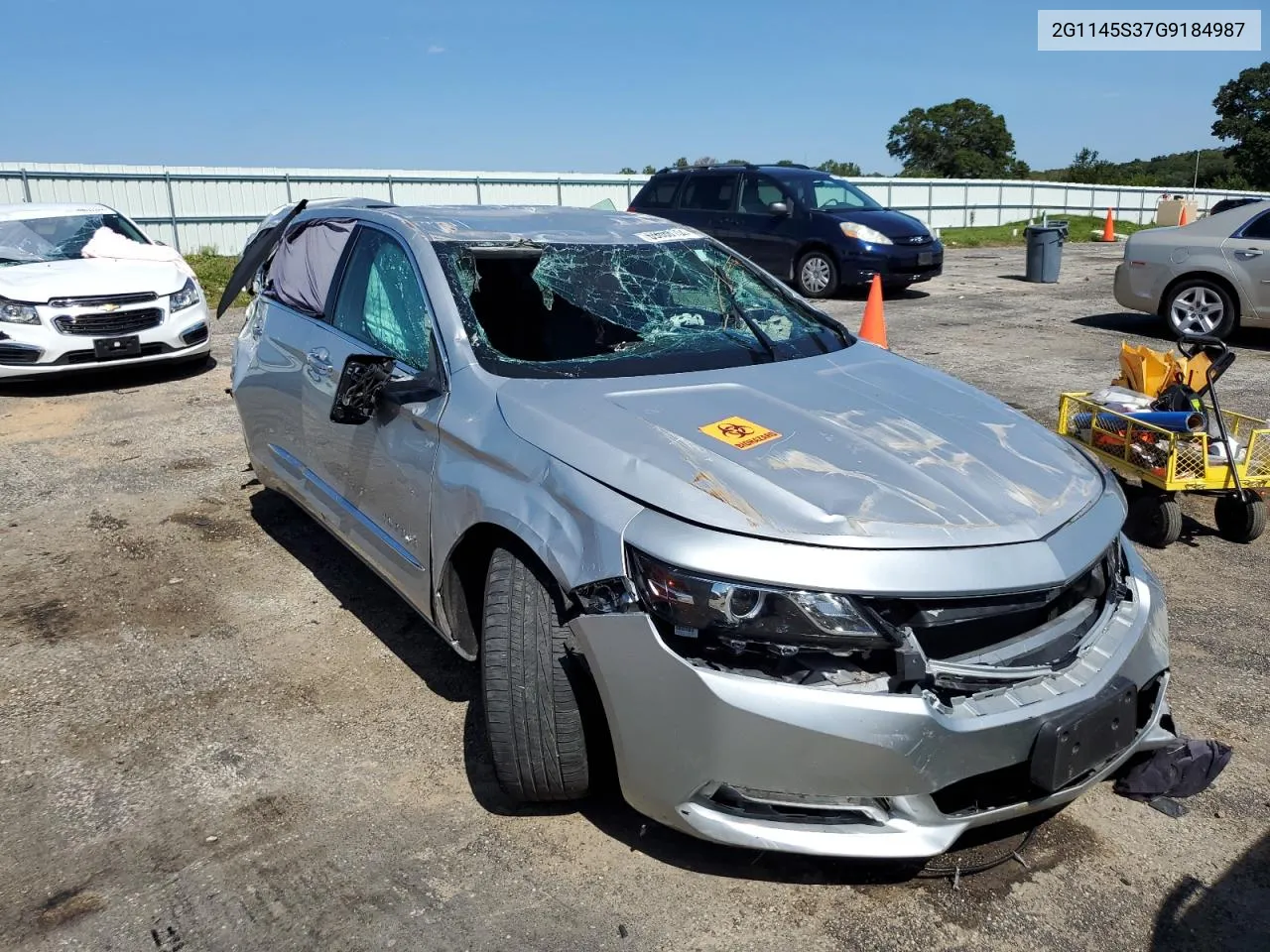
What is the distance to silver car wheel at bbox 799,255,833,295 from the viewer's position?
46.0 ft

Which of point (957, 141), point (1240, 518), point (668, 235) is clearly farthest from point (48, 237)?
point (957, 141)

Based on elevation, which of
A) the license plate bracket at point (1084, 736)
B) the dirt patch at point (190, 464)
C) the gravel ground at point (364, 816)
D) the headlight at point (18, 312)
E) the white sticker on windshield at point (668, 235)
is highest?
the white sticker on windshield at point (668, 235)

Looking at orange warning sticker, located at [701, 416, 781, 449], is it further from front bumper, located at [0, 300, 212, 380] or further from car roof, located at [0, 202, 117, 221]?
car roof, located at [0, 202, 117, 221]

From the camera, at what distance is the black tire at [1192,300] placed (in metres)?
10.3

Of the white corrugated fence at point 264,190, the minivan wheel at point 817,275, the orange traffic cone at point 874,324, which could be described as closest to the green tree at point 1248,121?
the white corrugated fence at point 264,190

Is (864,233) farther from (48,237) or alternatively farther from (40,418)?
(40,418)

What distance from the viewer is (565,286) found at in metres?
3.86

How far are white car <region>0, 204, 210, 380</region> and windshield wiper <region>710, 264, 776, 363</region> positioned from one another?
6.35 m

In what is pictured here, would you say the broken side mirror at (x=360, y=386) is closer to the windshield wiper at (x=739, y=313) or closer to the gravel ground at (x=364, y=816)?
the gravel ground at (x=364, y=816)

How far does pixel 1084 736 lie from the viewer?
2.44 m

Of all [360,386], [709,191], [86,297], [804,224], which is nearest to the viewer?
[360,386]

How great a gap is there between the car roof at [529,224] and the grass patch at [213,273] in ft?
32.8

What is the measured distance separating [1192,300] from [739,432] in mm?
9541

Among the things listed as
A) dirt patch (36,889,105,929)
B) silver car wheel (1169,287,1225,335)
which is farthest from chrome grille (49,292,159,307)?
silver car wheel (1169,287,1225,335)
